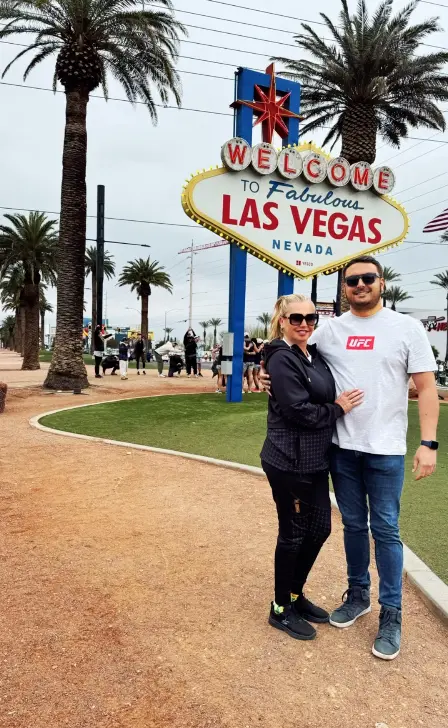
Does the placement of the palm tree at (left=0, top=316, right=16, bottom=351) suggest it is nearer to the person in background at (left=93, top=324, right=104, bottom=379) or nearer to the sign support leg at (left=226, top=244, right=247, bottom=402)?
the person in background at (left=93, top=324, right=104, bottom=379)

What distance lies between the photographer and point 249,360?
1548 centimetres

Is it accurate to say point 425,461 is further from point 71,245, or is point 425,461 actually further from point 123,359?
point 123,359

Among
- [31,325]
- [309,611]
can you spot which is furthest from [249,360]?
[31,325]

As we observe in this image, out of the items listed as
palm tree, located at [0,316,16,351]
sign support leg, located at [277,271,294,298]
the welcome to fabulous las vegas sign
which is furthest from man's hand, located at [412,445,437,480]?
palm tree, located at [0,316,16,351]

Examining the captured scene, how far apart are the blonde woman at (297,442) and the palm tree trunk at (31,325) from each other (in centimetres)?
2395

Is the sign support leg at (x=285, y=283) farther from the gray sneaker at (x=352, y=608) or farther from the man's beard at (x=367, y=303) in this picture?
the gray sneaker at (x=352, y=608)

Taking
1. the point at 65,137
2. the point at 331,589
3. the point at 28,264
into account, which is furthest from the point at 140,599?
the point at 28,264

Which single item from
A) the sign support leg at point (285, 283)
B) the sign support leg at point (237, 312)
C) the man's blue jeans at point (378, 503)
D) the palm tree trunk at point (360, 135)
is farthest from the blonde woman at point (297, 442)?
the palm tree trunk at point (360, 135)

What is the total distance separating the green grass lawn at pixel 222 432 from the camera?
4.55 m

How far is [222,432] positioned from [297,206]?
6.67 m

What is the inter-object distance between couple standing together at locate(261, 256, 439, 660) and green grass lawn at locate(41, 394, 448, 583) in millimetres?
Result: 1120

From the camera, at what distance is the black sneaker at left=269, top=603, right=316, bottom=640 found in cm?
295

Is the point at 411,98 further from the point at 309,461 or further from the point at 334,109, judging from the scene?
the point at 309,461

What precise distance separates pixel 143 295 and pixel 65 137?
3574 cm
